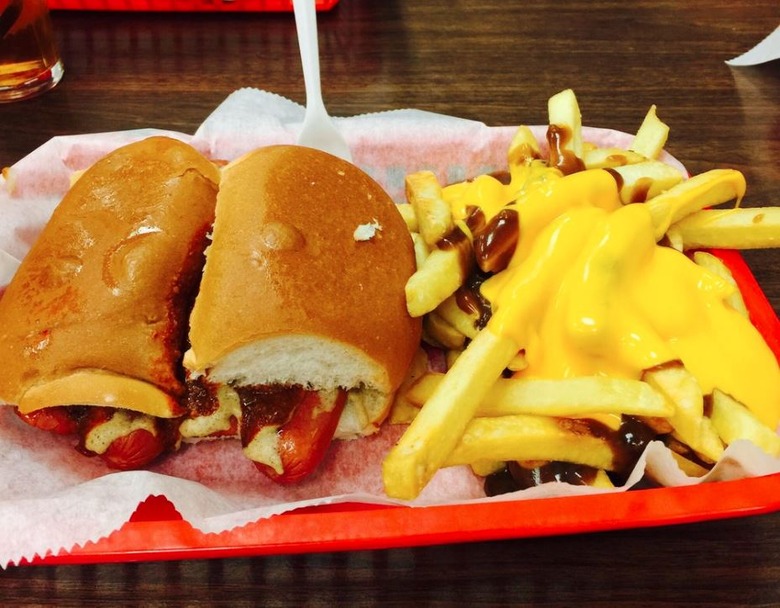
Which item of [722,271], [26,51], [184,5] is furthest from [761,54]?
[26,51]

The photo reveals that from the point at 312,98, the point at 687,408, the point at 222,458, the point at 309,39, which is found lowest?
the point at 222,458

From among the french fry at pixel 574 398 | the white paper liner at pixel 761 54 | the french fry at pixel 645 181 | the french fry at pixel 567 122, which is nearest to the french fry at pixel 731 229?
the french fry at pixel 645 181

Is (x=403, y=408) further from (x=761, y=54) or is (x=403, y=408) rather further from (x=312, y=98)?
(x=761, y=54)

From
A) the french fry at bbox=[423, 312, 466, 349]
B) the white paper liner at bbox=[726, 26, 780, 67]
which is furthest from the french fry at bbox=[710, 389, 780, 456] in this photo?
the white paper liner at bbox=[726, 26, 780, 67]

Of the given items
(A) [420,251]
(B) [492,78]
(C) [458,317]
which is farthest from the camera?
(B) [492,78]

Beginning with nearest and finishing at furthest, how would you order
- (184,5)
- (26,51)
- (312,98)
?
1. (312,98)
2. (26,51)
3. (184,5)

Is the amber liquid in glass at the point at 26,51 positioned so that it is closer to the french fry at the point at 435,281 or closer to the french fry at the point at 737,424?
the french fry at the point at 435,281

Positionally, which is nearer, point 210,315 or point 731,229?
point 210,315

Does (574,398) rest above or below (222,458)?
above
